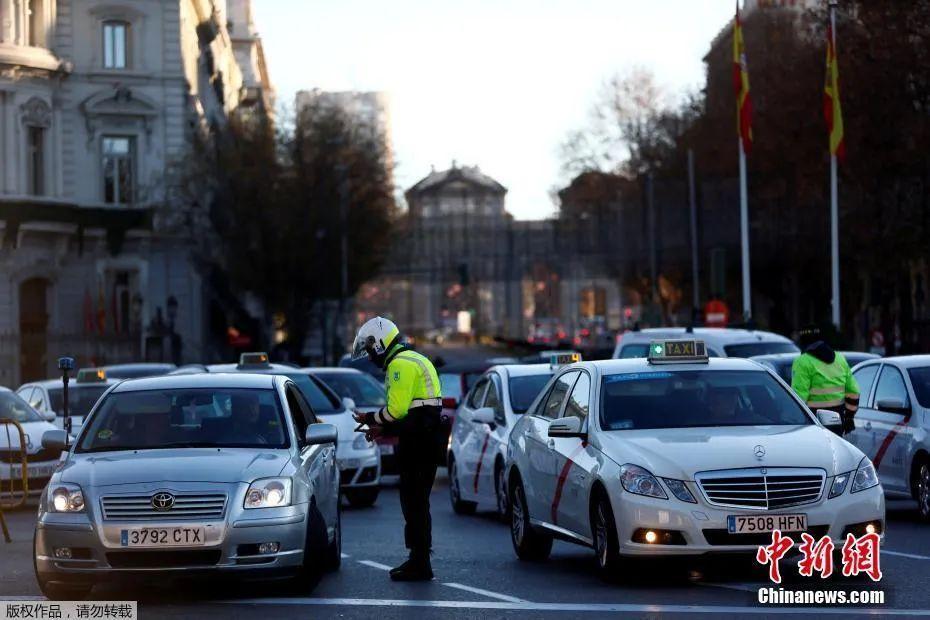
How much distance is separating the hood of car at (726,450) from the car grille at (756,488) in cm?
7

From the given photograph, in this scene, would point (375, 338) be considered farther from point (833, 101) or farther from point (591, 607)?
point (833, 101)

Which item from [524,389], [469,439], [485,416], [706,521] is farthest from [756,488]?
[469,439]

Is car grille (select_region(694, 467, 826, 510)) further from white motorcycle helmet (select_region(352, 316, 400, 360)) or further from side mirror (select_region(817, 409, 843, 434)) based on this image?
white motorcycle helmet (select_region(352, 316, 400, 360))

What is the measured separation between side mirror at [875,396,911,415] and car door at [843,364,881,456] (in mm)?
736

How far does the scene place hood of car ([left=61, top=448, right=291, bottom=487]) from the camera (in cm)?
1181

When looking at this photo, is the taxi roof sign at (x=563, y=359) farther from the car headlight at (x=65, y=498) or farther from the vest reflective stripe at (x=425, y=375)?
the car headlight at (x=65, y=498)

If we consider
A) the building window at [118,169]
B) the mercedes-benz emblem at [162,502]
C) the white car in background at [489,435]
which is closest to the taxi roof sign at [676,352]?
the mercedes-benz emblem at [162,502]

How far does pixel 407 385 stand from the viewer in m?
13.2

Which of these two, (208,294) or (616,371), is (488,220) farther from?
(616,371)

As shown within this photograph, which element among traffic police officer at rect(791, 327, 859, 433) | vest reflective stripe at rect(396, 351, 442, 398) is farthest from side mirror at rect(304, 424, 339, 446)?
traffic police officer at rect(791, 327, 859, 433)

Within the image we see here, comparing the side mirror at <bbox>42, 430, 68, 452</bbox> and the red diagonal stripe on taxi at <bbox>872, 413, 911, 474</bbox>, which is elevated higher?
the side mirror at <bbox>42, 430, 68, 452</bbox>

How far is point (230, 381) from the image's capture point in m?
13.5

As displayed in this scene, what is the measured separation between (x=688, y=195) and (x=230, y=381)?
58389 mm

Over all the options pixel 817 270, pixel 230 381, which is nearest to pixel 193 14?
pixel 817 270
